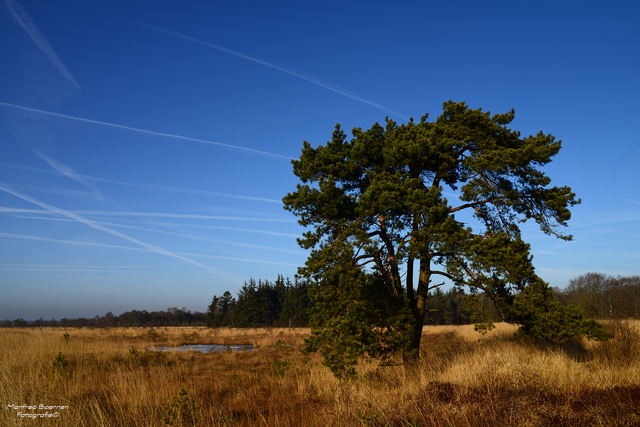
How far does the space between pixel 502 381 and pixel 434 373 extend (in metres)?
2.49

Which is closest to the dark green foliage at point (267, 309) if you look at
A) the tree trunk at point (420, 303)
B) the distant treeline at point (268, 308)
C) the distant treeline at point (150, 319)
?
the distant treeline at point (268, 308)

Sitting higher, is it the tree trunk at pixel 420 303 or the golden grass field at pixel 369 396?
the tree trunk at pixel 420 303

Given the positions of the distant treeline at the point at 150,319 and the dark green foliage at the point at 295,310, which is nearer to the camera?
the dark green foliage at the point at 295,310

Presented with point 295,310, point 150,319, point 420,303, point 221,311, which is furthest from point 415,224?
point 150,319

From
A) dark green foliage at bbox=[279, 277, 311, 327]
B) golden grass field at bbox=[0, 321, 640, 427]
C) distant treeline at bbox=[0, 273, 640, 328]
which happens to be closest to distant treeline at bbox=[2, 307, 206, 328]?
distant treeline at bbox=[0, 273, 640, 328]

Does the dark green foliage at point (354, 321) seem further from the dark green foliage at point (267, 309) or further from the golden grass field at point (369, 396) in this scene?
the dark green foliage at point (267, 309)

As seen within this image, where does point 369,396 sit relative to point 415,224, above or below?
below

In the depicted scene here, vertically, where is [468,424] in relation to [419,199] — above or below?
below

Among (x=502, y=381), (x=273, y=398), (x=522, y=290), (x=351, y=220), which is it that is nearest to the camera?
(x=502, y=381)

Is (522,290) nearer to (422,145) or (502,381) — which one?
(502,381)

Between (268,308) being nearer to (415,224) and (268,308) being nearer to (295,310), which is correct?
(295,310)

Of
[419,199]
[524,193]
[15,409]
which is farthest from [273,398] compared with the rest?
[524,193]

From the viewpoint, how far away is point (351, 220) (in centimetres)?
1223

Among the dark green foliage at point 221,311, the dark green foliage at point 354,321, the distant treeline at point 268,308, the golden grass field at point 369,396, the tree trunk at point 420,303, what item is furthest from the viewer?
the dark green foliage at point 221,311
